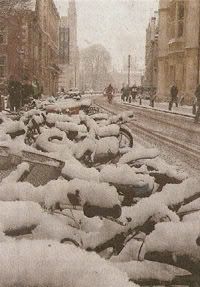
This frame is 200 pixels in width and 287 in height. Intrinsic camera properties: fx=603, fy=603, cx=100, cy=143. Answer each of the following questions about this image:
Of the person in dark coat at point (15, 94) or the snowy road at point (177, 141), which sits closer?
the snowy road at point (177, 141)

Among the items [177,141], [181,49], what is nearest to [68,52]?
[181,49]

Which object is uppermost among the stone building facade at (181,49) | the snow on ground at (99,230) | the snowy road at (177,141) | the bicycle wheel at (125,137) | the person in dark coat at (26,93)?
the stone building facade at (181,49)

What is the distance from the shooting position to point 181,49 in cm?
4706

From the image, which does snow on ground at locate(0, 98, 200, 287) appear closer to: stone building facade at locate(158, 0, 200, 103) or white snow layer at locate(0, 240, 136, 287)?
white snow layer at locate(0, 240, 136, 287)

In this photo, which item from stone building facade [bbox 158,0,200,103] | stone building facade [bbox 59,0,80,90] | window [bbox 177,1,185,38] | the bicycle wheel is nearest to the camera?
the bicycle wheel

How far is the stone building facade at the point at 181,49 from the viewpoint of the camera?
4506 cm

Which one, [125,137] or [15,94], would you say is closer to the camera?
[125,137]

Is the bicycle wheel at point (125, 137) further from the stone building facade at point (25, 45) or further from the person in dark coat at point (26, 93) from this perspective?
the stone building facade at point (25, 45)

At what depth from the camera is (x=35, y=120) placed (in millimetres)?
10188

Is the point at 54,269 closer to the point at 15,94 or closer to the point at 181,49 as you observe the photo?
the point at 15,94

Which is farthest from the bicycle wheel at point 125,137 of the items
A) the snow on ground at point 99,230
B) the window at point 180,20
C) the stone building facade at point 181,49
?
the window at point 180,20

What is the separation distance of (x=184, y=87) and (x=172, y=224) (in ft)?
148

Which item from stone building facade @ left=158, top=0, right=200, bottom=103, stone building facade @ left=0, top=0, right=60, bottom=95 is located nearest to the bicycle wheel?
stone building facade @ left=158, top=0, right=200, bottom=103

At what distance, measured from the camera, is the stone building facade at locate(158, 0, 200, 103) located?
45.1m
